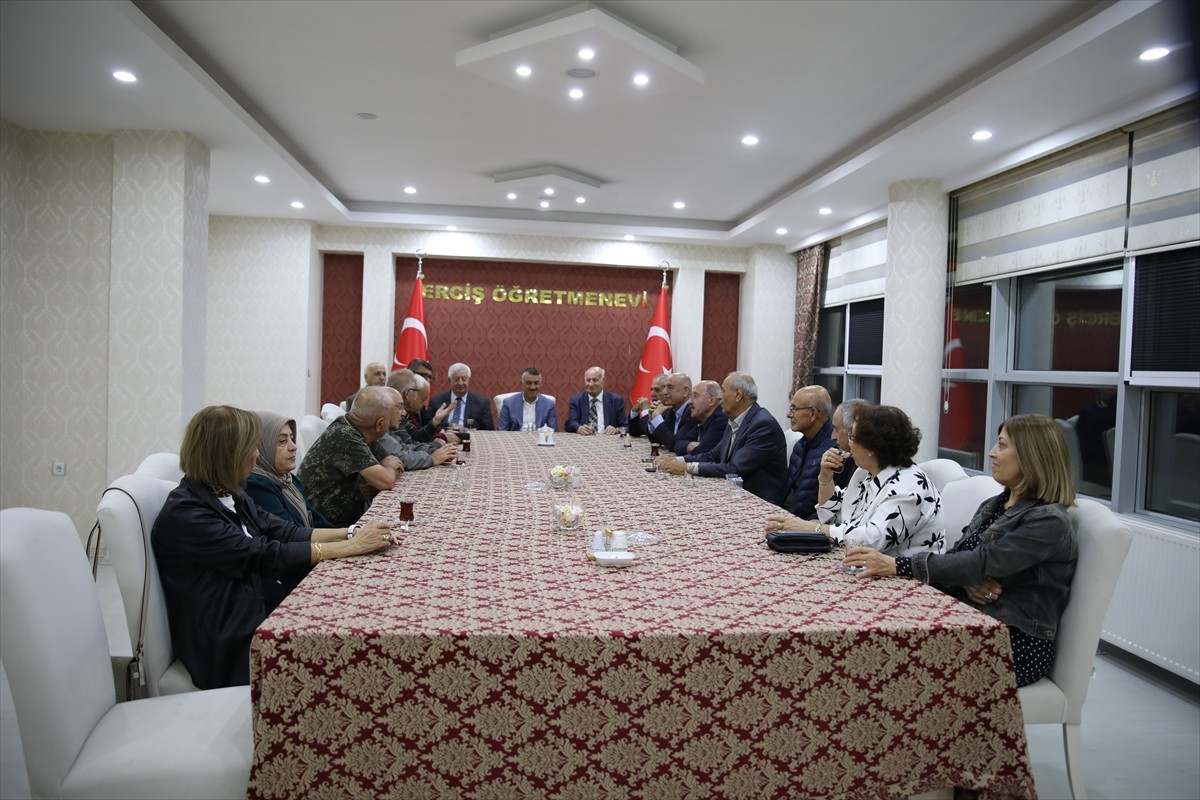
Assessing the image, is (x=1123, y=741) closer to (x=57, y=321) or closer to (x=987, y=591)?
(x=987, y=591)

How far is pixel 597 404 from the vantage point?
8180 millimetres

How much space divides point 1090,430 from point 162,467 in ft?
16.7

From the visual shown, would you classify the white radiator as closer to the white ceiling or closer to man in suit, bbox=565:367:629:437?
the white ceiling

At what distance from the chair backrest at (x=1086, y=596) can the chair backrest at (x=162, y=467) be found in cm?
276

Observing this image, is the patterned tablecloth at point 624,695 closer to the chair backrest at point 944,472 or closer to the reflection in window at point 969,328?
the chair backrest at point 944,472

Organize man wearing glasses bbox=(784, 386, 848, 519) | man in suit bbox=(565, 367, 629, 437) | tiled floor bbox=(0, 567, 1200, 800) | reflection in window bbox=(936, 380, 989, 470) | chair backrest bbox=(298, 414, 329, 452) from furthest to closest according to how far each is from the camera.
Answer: man in suit bbox=(565, 367, 629, 437) → reflection in window bbox=(936, 380, 989, 470) → chair backrest bbox=(298, 414, 329, 452) → man wearing glasses bbox=(784, 386, 848, 519) → tiled floor bbox=(0, 567, 1200, 800)

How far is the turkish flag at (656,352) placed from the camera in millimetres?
9852

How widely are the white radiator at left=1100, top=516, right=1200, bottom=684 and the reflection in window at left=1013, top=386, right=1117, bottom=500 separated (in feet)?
2.31

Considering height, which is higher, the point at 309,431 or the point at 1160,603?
the point at 309,431

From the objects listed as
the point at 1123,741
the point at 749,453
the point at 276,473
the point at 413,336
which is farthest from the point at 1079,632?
the point at 413,336

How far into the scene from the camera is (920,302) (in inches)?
253

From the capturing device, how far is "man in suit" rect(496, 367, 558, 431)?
313 inches

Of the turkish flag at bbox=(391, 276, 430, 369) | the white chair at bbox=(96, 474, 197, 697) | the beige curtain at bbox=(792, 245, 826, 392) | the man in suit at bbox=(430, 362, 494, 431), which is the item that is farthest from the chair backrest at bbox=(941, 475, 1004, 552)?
the turkish flag at bbox=(391, 276, 430, 369)

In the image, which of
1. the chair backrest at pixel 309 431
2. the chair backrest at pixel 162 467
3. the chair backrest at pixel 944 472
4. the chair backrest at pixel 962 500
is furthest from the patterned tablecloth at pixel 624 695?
the chair backrest at pixel 309 431
